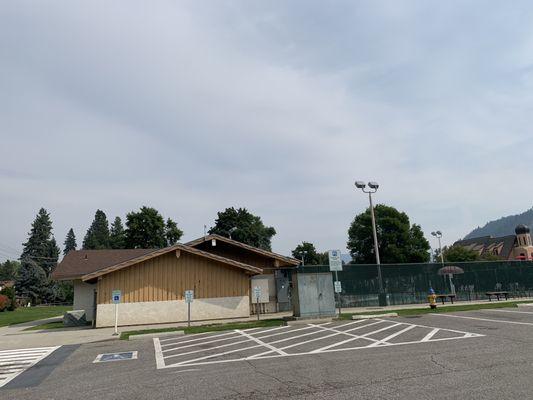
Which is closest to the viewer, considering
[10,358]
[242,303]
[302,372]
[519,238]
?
[302,372]

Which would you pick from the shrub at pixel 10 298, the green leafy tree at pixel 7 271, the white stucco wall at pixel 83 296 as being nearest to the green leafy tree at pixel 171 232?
the shrub at pixel 10 298

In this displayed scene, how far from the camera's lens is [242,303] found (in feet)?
75.5

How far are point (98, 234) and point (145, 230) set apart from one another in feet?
189

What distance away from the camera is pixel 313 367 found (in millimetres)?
8766

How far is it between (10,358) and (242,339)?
6836 millimetres

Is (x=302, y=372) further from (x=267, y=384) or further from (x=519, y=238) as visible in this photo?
(x=519, y=238)

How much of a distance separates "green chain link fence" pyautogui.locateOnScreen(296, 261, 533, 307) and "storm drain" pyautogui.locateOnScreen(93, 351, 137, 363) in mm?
13321

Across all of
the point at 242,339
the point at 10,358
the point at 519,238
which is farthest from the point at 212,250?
the point at 519,238

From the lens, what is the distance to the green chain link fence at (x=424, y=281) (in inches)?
1016

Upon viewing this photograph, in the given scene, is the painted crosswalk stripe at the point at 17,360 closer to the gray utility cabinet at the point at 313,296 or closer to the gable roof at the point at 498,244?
the gray utility cabinet at the point at 313,296

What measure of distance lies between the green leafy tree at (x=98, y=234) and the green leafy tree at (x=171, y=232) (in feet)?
152

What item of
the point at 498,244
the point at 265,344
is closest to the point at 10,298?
the point at 265,344

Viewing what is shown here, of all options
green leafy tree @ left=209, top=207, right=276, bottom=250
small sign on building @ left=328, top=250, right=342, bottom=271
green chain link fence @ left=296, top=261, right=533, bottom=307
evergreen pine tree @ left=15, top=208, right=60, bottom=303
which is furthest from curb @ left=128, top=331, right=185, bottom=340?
evergreen pine tree @ left=15, top=208, right=60, bottom=303

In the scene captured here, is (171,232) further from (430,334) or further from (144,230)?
(430,334)
